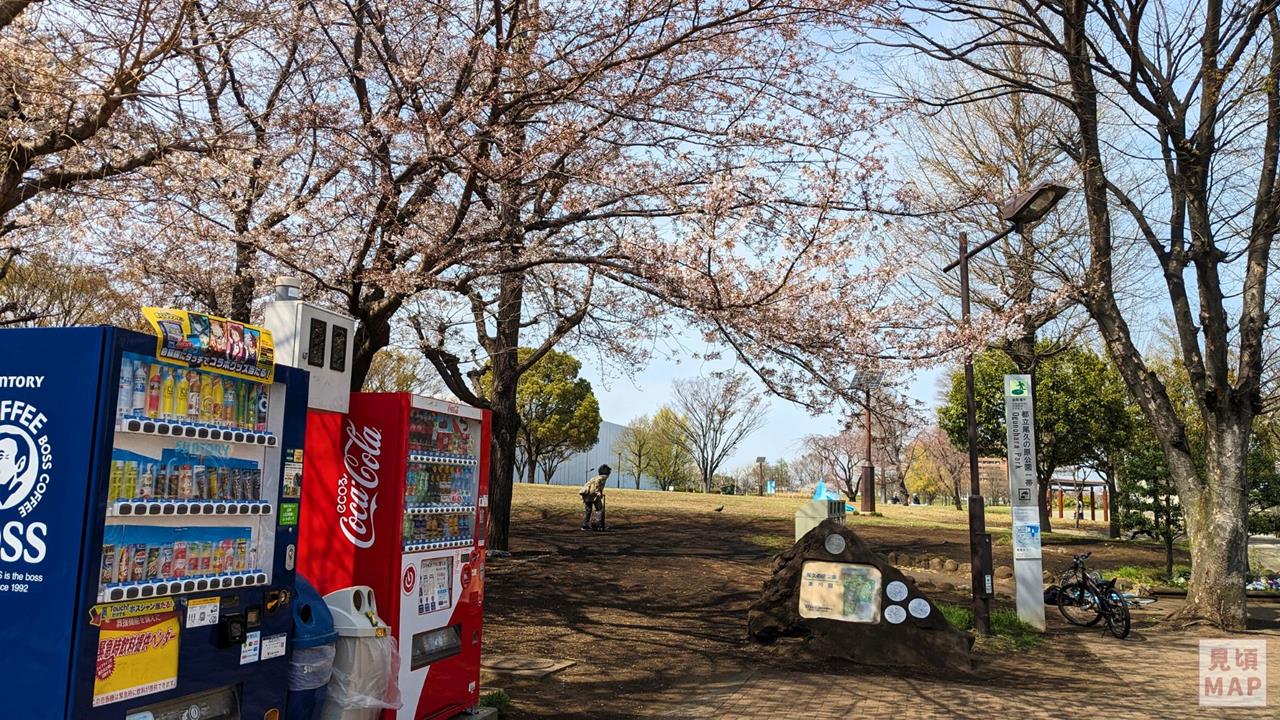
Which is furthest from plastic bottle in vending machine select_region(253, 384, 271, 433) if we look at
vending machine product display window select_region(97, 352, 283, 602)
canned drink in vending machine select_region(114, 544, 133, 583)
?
canned drink in vending machine select_region(114, 544, 133, 583)

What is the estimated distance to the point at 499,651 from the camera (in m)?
8.51

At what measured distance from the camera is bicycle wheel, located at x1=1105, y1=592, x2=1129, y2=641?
11461mm

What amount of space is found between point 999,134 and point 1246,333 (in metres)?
7.65

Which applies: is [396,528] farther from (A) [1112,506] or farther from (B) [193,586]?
(A) [1112,506]

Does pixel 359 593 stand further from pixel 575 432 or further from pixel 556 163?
pixel 575 432

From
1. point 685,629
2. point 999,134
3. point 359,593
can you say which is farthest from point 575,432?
point 359,593

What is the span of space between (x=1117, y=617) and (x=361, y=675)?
10.8 metres

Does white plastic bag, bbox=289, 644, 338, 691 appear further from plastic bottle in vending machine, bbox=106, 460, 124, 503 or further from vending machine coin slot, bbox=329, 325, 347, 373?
vending machine coin slot, bbox=329, 325, 347, 373

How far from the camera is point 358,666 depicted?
484 cm

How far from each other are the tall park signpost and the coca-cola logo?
31.0 ft

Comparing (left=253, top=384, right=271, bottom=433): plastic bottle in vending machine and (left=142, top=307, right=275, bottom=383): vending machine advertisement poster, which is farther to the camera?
(left=253, top=384, right=271, bottom=433): plastic bottle in vending machine

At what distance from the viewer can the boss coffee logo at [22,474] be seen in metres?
3.43

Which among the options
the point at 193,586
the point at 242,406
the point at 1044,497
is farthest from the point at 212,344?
the point at 1044,497

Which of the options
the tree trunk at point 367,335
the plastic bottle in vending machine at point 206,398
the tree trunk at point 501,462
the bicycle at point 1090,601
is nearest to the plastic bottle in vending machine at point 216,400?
the plastic bottle in vending machine at point 206,398
